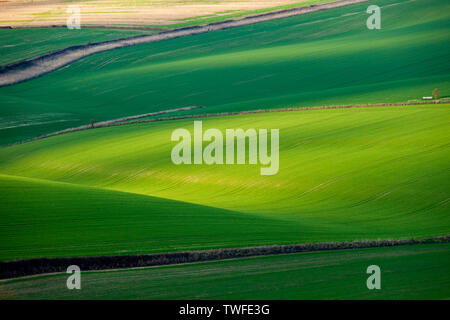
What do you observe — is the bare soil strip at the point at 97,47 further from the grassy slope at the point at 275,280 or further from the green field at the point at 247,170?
the grassy slope at the point at 275,280

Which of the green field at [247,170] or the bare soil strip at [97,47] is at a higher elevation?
the bare soil strip at [97,47]

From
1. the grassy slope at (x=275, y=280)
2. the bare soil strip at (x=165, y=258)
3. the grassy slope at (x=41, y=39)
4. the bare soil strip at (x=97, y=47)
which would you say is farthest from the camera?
the grassy slope at (x=41, y=39)

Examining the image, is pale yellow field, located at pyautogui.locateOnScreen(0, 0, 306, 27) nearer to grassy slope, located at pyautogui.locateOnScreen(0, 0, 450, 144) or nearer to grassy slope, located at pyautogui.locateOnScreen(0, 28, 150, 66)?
grassy slope, located at pyautogui.locateOnScreen(0, 28, 150, 66)

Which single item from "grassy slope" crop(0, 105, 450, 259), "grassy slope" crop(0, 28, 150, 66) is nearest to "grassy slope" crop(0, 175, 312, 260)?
"grassy slope" crop(0, 105, 450, 259)

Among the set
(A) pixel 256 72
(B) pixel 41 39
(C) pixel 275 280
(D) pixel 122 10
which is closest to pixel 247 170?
(C) pixel 275 280

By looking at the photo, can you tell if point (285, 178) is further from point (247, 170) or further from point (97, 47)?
point (97, 47)

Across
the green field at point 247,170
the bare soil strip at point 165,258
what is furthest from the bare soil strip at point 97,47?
the bare soil strip at point 165,258
